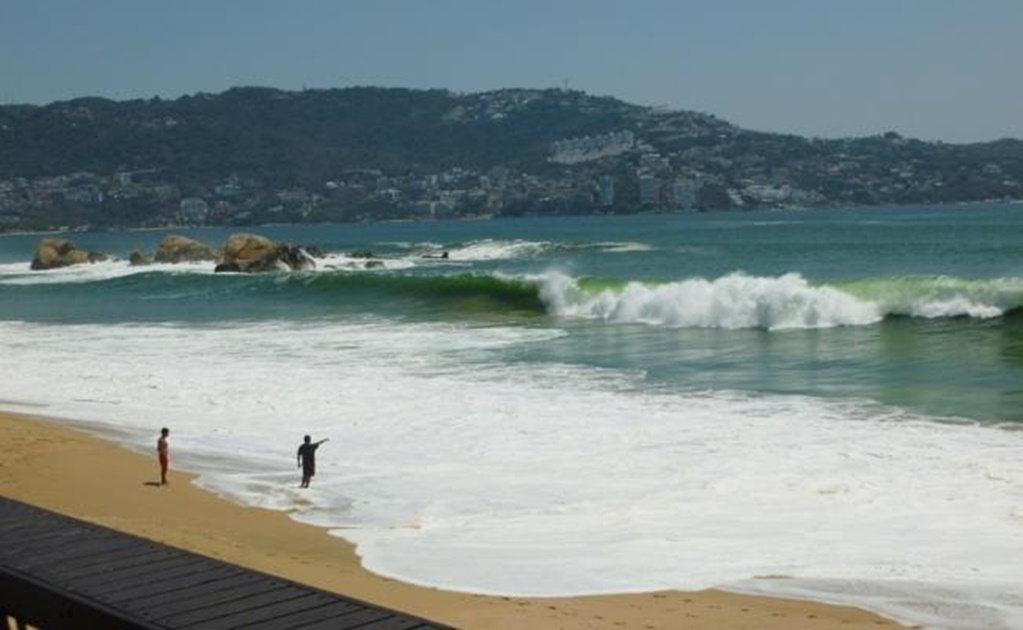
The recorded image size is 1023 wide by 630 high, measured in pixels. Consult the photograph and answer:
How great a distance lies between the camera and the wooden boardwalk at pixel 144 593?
4270 mm

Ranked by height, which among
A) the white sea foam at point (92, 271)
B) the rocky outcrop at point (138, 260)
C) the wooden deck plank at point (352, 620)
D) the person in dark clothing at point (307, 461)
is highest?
the wooden deck plank at point (352, 620)

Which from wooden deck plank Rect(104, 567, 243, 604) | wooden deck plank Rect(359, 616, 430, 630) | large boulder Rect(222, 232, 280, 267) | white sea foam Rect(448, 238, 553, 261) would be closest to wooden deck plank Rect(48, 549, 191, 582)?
wooden deck plank Rect(104, 567, 243, 604)

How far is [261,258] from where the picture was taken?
5981 centimetres

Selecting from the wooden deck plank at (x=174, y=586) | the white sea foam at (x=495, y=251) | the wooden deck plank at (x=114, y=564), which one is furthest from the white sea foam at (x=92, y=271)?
the wooden deck plank at (x=174, y=586)

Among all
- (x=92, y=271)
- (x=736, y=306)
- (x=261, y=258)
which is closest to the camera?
(x=736, y=306)

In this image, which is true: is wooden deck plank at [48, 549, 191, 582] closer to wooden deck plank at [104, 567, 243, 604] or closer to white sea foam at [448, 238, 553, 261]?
wooden deck plank at [104, 567, 243, 604]

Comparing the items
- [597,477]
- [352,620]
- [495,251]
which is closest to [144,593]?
[352,620]

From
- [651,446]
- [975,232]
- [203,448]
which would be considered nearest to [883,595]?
[651,446]

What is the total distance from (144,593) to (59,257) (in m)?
73.9

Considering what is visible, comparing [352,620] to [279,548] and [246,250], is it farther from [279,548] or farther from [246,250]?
[246,250]

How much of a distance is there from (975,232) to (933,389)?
Result: 64422 mm

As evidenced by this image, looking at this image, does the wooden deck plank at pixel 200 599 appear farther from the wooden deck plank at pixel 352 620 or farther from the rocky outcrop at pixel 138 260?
the rocky outcrop at pixel 138 260

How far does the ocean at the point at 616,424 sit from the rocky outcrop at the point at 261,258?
62.5 feet

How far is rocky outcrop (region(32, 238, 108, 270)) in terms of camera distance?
73625 millimetres
